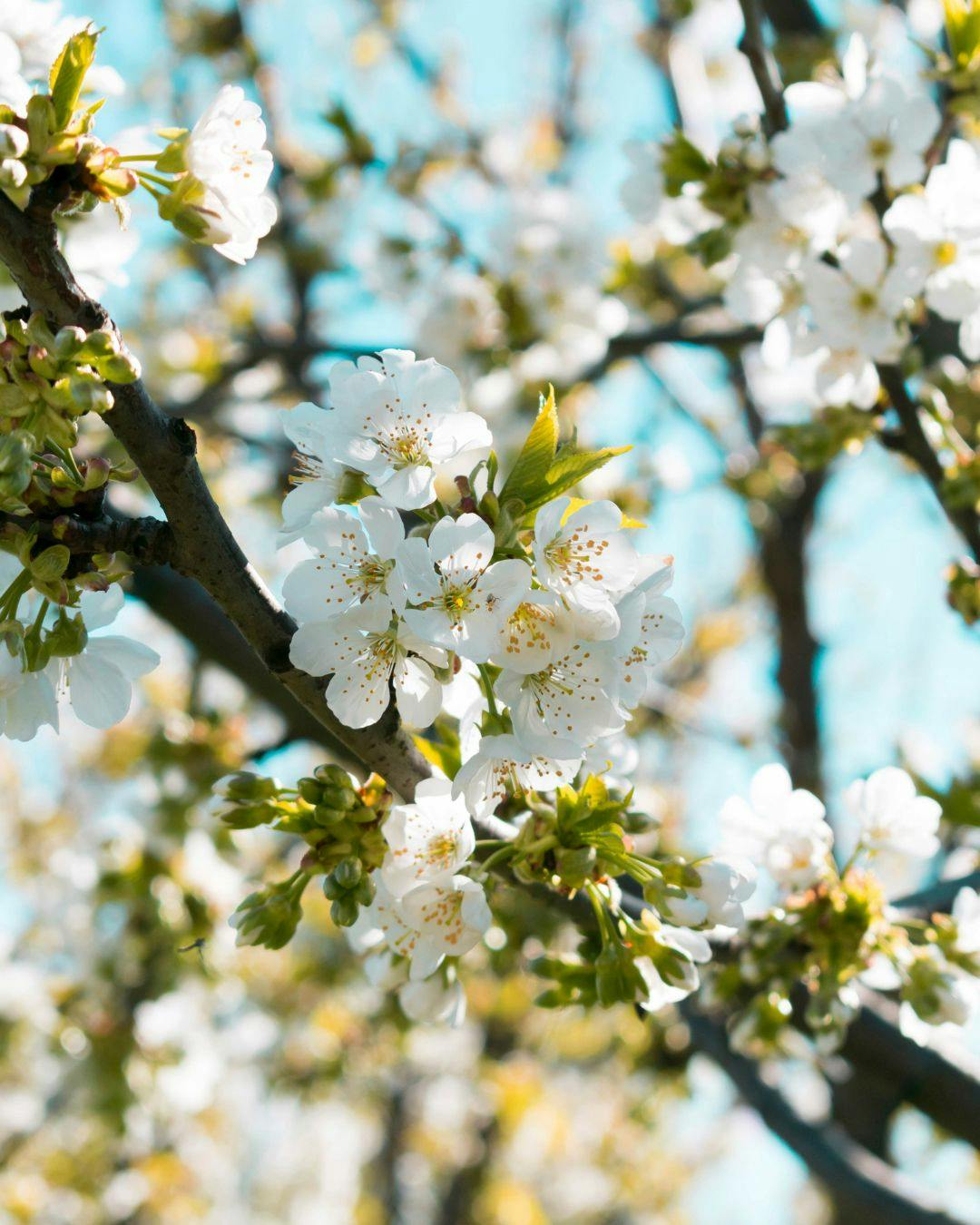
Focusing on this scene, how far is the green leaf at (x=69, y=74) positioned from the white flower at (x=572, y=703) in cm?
83

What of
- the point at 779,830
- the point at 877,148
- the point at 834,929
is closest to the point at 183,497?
the point at 779,830

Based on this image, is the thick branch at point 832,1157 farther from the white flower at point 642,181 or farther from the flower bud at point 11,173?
the flower bud at point 11,173

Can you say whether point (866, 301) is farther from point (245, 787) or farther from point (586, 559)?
point (245, 787)

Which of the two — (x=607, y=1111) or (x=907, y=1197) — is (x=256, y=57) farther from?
(x=607, y=1111)

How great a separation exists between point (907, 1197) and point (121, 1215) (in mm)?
4356

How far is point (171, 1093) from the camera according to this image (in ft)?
12.9

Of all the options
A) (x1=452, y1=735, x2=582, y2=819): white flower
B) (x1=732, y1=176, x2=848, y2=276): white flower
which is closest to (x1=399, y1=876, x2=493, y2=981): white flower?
(x1=452, y1=735, x2=582, y2=819): white flower

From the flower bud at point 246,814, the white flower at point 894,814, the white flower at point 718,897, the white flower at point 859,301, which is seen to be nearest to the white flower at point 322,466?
the flower bud at point 246,814

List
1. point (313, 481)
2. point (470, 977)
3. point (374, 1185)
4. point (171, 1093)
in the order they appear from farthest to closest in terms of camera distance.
Result: point (374, 1185) < point (470, 977) < point (171, 1093) < point (313, 481)

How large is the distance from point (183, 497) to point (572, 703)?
1.69 ft

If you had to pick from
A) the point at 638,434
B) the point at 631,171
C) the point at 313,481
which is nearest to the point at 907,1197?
the point at 313,481

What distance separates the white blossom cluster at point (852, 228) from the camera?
6.85 ft

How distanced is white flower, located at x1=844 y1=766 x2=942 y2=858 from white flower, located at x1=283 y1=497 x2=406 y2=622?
100 centimetres

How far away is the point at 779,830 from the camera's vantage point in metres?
1.75
